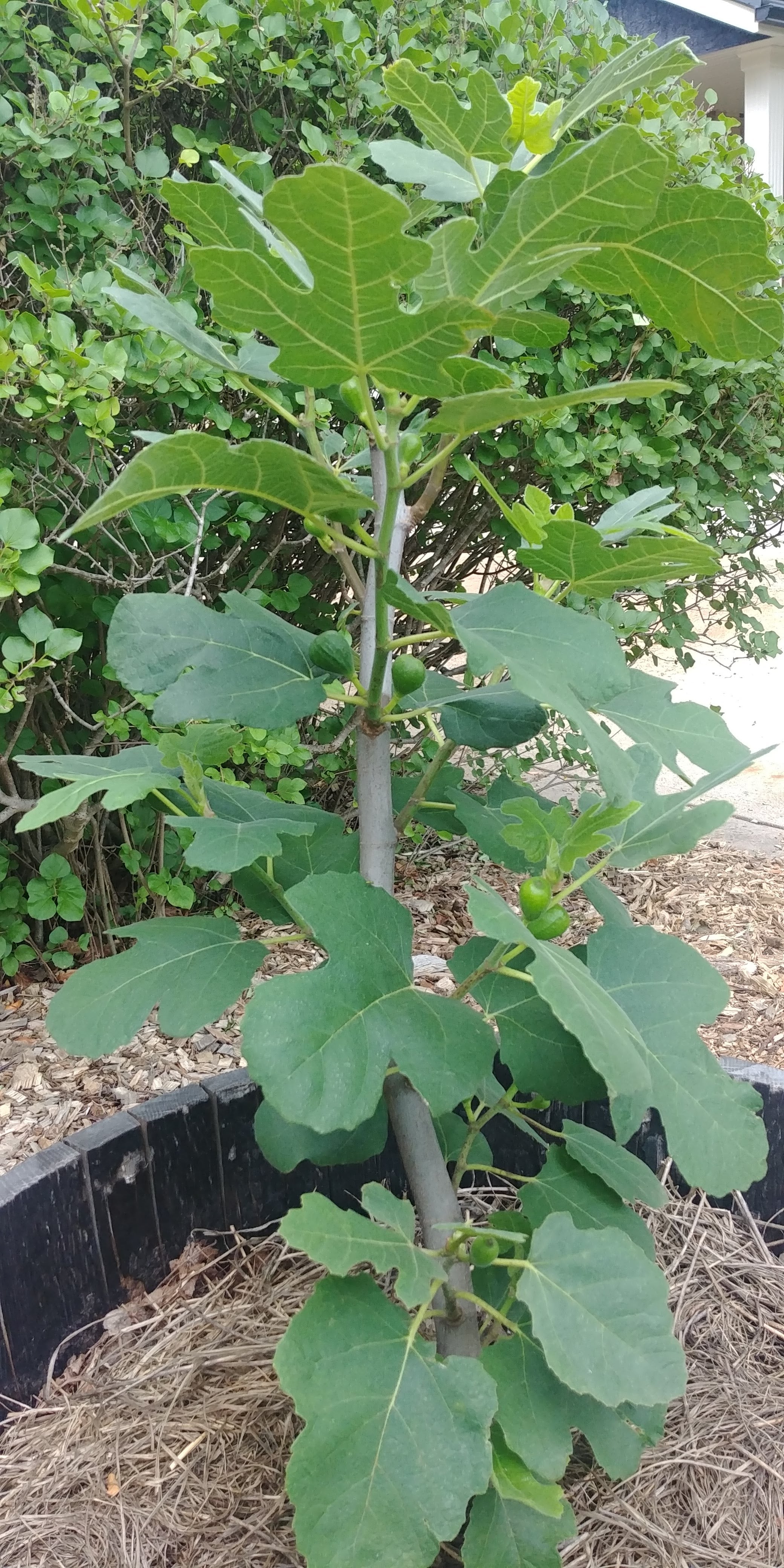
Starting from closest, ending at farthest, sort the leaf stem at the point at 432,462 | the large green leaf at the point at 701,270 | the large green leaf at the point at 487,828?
the large green leaf at the point at 701,270
the leaf stem at the point at 432,462
the large green leaf at the point at 487,828

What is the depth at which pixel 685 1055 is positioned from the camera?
873 millimetres

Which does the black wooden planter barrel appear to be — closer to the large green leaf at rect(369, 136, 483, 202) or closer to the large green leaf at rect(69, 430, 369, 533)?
the large green leaf at rect(69, 430, 369, 533)

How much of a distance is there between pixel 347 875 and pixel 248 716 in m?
0.15

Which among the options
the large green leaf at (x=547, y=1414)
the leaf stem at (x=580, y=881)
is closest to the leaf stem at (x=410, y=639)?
the leaf stem at (x=580, y=881)

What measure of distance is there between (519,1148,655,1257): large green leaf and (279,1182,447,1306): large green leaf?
0.16 metres

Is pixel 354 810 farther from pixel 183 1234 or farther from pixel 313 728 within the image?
pixel 183 1234

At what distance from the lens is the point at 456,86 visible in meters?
2.15

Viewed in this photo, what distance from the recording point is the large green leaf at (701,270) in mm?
651

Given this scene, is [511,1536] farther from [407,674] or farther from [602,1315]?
[407,674]

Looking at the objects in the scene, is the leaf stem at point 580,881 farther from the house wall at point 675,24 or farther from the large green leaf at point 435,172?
the house wall at point 675,24

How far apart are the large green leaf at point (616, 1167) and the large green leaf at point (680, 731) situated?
342 millimetres

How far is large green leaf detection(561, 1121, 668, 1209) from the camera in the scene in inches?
37.4

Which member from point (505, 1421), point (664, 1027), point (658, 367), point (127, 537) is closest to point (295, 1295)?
point (505, 1421)

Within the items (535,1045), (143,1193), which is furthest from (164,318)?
(143,1193)
